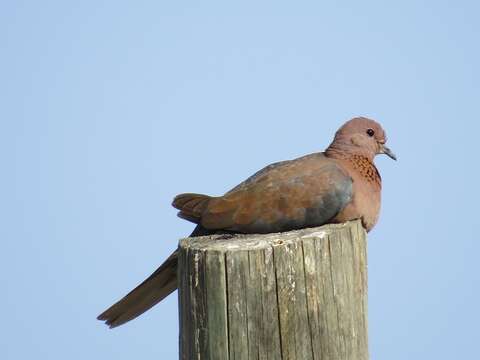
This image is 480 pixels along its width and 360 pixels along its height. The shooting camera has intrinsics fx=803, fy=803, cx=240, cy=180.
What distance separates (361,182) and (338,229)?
1.62m

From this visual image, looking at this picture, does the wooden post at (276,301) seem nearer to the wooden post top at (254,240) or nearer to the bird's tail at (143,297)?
the wooden post top at (254,240)

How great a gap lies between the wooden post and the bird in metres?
1.03

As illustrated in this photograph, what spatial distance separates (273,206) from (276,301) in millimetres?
1391

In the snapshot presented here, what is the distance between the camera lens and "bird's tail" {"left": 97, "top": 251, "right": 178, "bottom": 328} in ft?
15.9

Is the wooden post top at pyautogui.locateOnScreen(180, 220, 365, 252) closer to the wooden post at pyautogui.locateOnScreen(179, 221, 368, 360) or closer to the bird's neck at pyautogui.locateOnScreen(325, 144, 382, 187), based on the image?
the wooden post at pyautogui.locateOnScreen(179, 221, 368, 360)

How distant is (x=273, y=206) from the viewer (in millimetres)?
4727

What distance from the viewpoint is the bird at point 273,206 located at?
470 centimetres

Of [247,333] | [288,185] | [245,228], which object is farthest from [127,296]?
[247,333]

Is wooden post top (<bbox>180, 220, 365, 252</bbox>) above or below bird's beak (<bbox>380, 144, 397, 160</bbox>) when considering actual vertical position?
below

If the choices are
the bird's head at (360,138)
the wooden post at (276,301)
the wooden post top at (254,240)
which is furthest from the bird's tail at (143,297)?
the bird's head at (360,138)

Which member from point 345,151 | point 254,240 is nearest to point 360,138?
point 345,151

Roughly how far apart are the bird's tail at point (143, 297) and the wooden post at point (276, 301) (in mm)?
1226

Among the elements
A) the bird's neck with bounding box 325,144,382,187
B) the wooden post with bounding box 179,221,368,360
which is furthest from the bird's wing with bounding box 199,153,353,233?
the wooden post with bounding box 179,221,368,360

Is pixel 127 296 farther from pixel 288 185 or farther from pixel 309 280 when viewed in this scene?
pixel 309 280
